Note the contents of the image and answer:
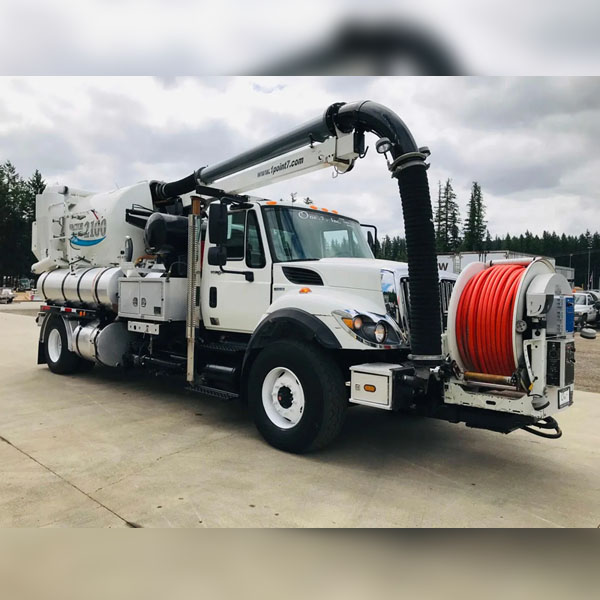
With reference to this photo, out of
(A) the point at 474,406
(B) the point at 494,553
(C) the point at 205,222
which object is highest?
(C) the point at 205,222

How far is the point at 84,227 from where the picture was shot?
28.2 ft

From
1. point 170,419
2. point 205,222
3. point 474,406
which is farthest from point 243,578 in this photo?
point 205,222

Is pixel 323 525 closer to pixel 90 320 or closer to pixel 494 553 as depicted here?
pixel 494 553

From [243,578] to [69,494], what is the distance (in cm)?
177

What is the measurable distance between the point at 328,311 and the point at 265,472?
4.90 feet

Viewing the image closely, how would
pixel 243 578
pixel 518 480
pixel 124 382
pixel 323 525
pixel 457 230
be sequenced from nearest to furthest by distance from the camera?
pixel 243 578
pixel 323 525
pixel 518 480
pixel 124 382
pixel 457 230

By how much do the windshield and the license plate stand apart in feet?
9.02

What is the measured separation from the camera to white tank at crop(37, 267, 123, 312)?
7.62 metres

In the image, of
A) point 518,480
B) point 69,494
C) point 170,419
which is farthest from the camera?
point 170,419

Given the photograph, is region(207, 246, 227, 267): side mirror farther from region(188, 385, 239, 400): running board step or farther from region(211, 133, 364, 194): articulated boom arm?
region(188, 385, 239, 400): running board step

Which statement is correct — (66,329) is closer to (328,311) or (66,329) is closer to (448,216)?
(328,311)

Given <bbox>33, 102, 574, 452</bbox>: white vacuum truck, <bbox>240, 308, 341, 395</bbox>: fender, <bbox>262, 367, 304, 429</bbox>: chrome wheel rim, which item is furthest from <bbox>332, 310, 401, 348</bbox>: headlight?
<bbox>262, 367, 304, 429</bbox>: chrome wheel rim

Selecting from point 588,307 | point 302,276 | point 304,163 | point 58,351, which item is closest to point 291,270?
point 302,276

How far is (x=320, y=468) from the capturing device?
4492 millimetres
